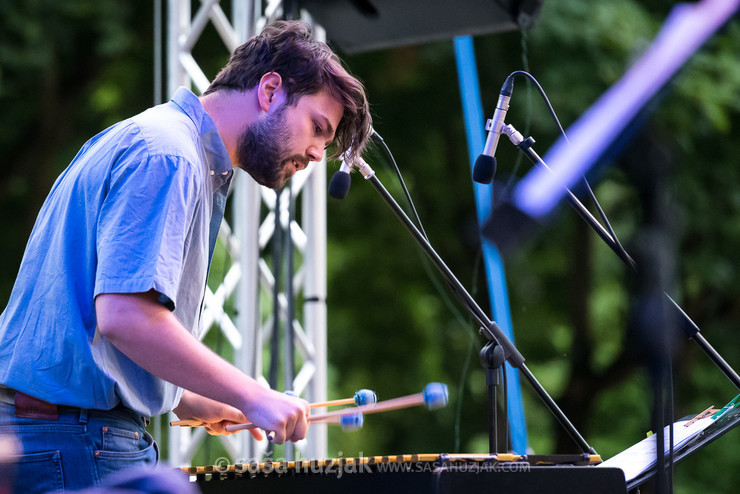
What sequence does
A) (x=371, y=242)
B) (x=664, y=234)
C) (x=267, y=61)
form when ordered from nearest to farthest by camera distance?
1. (x=664, y=234)
2. (x=267, y=61)
3. (x=371, y=242)

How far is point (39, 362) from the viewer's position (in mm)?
1846

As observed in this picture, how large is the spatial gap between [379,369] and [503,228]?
675cm

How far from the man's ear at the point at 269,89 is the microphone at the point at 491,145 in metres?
0.58

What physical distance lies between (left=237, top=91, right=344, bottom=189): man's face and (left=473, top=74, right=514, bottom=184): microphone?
16.3 inches

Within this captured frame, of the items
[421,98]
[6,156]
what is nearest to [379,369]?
[421,98]

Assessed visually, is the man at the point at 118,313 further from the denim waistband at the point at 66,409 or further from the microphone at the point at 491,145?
the microphone at the point at 491,145

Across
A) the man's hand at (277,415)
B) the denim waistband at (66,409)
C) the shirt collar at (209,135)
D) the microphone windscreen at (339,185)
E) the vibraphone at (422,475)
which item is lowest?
the vibraphone at (422,475)

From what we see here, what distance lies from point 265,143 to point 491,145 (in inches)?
25.9

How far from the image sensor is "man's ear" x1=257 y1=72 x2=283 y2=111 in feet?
7.14

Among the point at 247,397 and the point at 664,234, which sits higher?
the point at 664,234

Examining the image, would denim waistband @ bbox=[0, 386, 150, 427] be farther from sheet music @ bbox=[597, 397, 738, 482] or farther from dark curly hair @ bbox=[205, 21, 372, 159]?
sheet music @ bbox=[597, 397, 738, 482]

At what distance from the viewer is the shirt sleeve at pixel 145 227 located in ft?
5.82

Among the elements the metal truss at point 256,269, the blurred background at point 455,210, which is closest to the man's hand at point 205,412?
the metal truss at point 256,269

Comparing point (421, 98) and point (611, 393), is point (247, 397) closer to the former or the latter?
point (421, 98)
